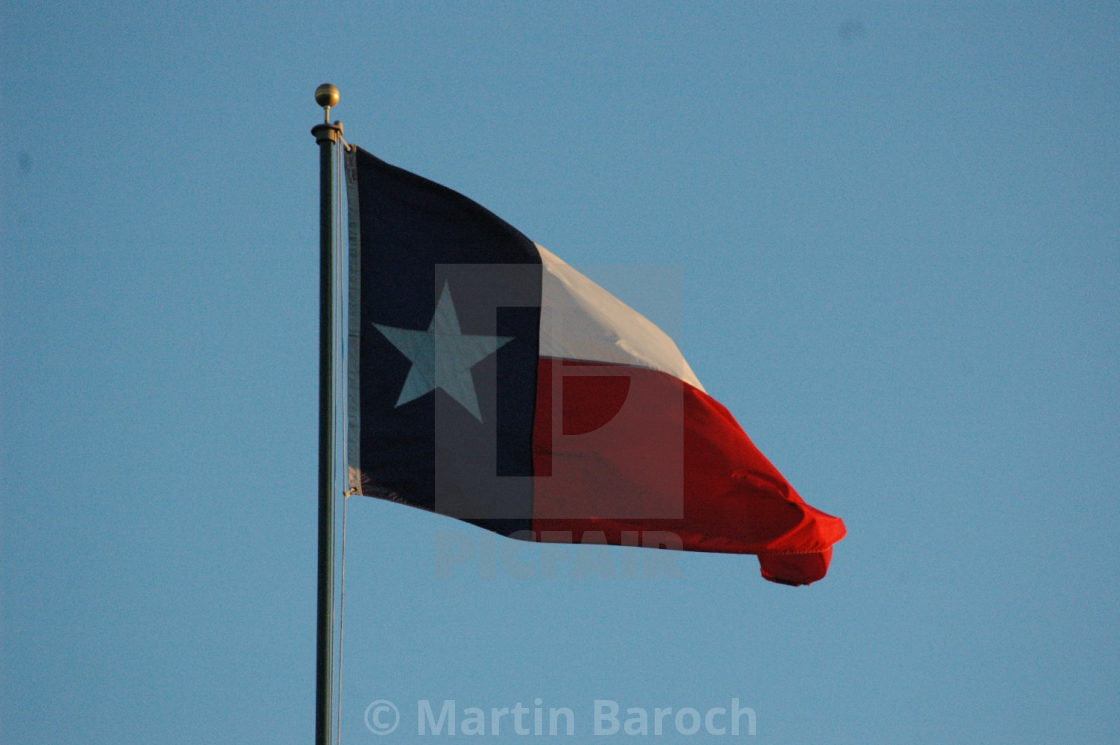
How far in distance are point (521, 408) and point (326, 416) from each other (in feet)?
8.18

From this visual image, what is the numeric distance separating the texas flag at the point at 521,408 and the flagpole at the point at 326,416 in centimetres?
95

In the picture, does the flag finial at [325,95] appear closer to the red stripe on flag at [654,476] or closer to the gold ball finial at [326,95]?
the gold ball finial at [326,95]

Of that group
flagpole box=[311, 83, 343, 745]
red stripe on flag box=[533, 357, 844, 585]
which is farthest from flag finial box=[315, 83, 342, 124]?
red stripe on flag box=[533, 357, 844, 585]

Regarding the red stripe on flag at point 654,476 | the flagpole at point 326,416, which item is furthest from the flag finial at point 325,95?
the red stripe on flag at point 654,476

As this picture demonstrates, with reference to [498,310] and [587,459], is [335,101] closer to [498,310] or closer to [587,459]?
[498,310]

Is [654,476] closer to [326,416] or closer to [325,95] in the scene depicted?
[326,416]

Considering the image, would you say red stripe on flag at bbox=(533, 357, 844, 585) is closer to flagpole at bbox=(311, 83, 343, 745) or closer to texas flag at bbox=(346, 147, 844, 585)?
texas flag at bbox=(346, 147, 844, 585)

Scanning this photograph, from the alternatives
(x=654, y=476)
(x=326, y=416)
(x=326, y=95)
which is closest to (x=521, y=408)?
(x=654, y=476)

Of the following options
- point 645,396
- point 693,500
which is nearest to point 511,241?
point 645,396

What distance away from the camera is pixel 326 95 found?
12.1 m

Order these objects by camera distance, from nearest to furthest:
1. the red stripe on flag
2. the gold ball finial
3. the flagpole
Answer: the flagpole, the gold ball finial, the red stripe on flag

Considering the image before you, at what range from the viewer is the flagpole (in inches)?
424

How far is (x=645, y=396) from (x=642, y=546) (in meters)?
1.54

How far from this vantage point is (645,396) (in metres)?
13.6
